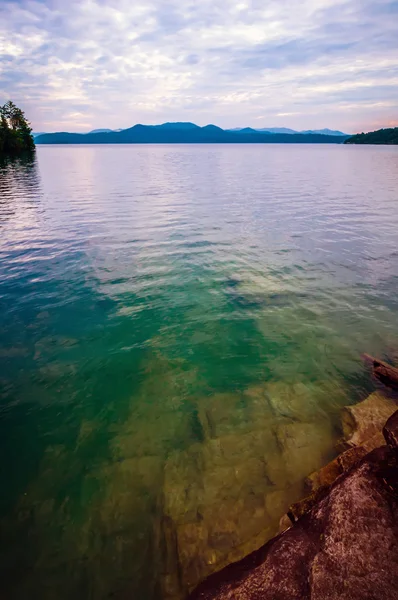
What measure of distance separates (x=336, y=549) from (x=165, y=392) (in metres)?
5.61

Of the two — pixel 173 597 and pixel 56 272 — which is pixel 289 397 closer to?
pixel 173 597

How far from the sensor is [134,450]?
23.0 feet

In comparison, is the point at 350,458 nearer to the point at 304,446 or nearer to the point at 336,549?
the point at 304,446

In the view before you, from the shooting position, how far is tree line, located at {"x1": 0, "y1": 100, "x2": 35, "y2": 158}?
107544mm

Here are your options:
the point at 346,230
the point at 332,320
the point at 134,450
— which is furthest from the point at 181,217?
the point at 134,450

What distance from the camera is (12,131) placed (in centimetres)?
10962

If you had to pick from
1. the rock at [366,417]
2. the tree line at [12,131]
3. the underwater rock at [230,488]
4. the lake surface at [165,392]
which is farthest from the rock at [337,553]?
the tree line at [12,131]

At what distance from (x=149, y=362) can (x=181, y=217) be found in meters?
21.5

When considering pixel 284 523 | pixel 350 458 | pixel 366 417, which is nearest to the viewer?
pixel 284 523

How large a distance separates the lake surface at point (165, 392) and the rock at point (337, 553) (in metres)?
0.83

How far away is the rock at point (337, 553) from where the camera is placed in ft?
12.0

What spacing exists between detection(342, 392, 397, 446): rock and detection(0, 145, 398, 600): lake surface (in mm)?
390

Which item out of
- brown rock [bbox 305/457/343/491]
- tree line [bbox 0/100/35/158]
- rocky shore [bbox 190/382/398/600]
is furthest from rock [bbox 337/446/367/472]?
tree line [bbox 0/100/35/158]

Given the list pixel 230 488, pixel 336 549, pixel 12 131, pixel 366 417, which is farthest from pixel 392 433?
pixel 12 131
